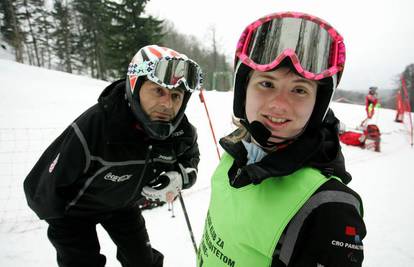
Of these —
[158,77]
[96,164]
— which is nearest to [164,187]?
[96,164]

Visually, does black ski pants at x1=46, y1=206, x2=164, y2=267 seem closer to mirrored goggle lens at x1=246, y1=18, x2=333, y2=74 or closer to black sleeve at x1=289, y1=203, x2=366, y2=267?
black sleeve at x1=289, y1=203, x2=366, y2=267

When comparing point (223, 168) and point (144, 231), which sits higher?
point (223, 168)

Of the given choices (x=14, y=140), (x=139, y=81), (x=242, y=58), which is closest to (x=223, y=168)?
(x=242, y=58)

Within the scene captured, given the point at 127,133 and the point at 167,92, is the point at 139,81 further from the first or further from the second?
the point at 127,133

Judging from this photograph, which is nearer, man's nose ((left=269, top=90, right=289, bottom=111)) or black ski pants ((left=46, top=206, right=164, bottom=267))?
man's nose ((left=269, top=90, right=289, bottom=111))

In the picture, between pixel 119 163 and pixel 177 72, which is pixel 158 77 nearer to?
pixel 177 72

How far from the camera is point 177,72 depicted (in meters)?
2.21

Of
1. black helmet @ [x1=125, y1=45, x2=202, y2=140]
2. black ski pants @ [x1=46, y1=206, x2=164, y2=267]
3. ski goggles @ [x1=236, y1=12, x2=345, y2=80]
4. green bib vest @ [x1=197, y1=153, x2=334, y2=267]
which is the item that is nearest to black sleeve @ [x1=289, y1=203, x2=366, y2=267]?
green bib vest @ [x1=197, y1=153, x2=334, y2=267]

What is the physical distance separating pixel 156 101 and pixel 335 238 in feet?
5.84

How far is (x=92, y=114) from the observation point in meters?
1.95

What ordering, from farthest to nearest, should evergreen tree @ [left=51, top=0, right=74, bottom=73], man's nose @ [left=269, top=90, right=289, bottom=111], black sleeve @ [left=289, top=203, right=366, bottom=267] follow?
evergreen tree @ [left=51, top=0, right=74, bottom=73]
man's nose @ [left=269, top=90, right=289, bottom=111]
black sleeve @ [left=289, top=203, right=366, bottom=267]

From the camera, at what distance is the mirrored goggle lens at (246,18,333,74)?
117 cm

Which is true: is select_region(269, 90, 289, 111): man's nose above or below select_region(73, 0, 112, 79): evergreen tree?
below

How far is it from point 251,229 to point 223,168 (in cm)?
56
